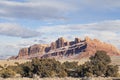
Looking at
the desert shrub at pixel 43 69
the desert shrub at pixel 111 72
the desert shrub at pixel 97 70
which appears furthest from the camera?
the desert shrub at pixel 111 72

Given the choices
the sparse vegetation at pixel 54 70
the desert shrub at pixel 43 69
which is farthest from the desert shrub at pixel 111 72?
the desert shrub at pixel 43 69

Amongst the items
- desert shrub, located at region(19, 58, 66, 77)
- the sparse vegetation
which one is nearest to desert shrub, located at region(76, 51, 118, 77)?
the sparse vegetation

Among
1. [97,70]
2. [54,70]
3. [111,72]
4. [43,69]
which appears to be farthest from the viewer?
[111,72]

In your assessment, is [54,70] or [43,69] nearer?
[43,69]

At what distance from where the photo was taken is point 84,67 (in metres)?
57.6

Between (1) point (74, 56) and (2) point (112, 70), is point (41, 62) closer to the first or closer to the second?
(2) point (112, 70)

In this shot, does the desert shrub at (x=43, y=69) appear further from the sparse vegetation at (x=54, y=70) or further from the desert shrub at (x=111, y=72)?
the desert shrub at (x=111, y=72)

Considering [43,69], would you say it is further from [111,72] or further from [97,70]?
[111,72]

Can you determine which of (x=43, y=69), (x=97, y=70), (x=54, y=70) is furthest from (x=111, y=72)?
(x=43, y=69)

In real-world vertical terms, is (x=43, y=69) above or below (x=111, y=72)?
above

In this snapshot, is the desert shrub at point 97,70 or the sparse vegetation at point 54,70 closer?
A: the sparse vegetation at point 54,70

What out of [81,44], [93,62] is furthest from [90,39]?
[93,62]

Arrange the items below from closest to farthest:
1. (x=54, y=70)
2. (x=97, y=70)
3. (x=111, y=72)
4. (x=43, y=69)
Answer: (x=43, y=69) → (x=97, y=70) → (x=54, y=70) → (x=111, y=72)

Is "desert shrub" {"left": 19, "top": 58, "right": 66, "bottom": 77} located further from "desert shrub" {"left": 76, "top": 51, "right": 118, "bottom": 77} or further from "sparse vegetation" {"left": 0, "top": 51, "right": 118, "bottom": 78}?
"desert shrub" {"left": 76, "top": 51, "right": 118, "bottom": 77}
